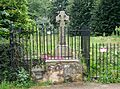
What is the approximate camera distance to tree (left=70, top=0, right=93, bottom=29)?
1299 inches

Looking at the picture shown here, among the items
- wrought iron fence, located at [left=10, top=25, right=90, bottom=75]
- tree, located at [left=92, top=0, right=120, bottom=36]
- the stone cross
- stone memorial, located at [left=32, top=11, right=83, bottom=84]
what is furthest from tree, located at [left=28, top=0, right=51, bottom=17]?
stone memorial, located at [left=32, top=11, right=83, bottom=84]

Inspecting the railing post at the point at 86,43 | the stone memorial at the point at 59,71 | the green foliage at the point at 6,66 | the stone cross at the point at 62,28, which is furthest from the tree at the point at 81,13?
the green foliage at the point at 6,66

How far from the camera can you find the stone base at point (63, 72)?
8.63m

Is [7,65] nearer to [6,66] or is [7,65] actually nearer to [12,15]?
[6,66]

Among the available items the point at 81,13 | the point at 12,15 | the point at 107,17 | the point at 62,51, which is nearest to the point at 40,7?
the point at 81,13

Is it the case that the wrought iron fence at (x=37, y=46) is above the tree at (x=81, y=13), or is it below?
below

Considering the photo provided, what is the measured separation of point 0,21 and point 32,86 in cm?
219

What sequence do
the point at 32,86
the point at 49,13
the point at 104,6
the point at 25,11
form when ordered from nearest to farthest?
the point at 32,86, the point at 25,11, the point at 104,6, the point at 49,13

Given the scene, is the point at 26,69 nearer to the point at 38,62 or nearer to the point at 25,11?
the point at 38,62

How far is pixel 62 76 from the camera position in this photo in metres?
8.69

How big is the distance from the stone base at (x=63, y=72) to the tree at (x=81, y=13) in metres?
24.2

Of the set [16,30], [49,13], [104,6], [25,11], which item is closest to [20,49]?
[16,30]

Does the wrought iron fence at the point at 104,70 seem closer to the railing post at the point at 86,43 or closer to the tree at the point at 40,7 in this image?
the railing post at the point at 86,43

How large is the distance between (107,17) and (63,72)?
63.9ft
